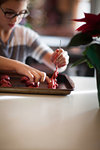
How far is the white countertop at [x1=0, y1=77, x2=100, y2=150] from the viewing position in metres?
0.54

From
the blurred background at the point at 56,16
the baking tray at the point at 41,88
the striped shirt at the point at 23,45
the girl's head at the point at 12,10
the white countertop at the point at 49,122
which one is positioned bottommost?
the white countertop at the point at 49,122

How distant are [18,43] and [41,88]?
29.9 inches

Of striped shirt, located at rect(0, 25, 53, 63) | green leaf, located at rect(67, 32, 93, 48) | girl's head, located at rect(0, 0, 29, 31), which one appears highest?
girl's head, located at rect(0, 0, 29, 31)

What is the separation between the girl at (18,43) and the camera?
1142 millimetres

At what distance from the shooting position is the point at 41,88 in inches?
34.1

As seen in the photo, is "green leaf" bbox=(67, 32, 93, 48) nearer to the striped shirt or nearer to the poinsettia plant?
the poinsettia plant

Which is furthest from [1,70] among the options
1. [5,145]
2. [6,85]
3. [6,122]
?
[5,145]

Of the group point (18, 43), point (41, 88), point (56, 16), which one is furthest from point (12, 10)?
point (56, 16)

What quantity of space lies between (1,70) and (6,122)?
0.46 metres

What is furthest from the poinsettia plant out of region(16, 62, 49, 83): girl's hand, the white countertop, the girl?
the girl

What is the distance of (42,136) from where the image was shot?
573 mm

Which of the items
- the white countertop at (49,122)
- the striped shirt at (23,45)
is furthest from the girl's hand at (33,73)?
the striped shirt at (23,45)

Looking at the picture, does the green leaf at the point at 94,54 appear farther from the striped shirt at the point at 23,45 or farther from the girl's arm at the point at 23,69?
the striped shirt at the point at 23,45

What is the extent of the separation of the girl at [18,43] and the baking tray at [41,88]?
0.14ft
